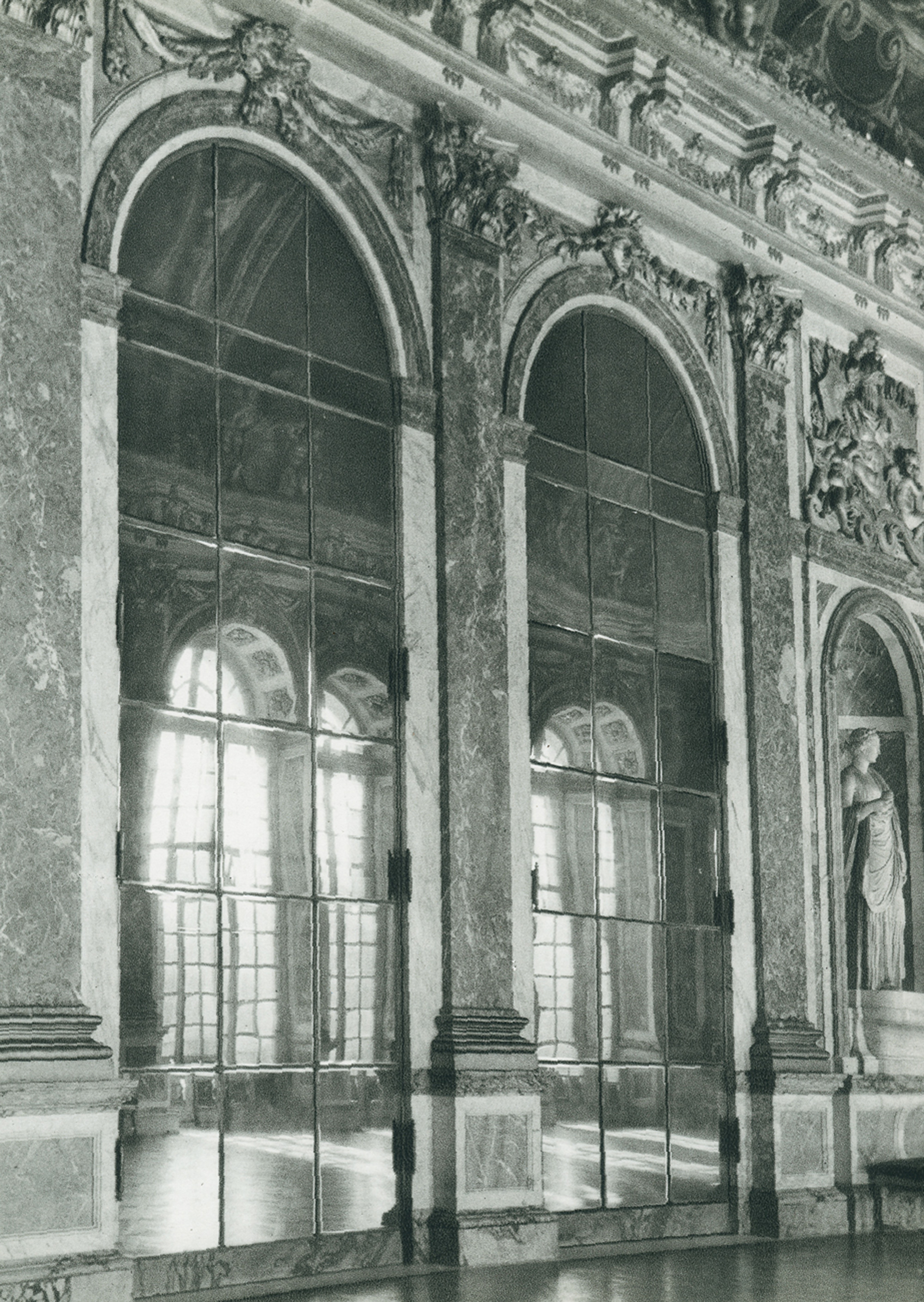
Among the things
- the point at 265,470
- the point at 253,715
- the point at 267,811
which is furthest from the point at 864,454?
the point at 267,811

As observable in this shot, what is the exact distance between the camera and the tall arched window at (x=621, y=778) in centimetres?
1184

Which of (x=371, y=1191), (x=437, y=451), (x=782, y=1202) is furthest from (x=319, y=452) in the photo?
(x=782, y=1202)

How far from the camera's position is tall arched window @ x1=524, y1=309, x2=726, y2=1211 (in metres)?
11.8

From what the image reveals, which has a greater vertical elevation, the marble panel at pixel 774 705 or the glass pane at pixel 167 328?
the glass pane at pixel 167 328

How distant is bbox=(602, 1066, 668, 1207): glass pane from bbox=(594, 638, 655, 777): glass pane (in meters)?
1.87

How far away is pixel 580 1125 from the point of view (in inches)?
459

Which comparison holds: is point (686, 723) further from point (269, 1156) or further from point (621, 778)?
point (269, 1156)

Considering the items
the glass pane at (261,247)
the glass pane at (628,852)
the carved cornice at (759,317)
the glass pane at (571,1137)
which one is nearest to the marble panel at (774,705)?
the carved cornice at (759,317)

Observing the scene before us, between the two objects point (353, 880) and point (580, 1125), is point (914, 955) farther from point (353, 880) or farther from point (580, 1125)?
point (353, 880)

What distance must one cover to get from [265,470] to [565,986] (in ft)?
11.7

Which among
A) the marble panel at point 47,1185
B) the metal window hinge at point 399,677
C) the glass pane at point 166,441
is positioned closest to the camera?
the marble panel at point 47,1185

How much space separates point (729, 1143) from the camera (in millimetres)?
12859

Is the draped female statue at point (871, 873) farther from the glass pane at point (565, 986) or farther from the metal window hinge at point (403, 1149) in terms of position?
the metal window hinge at point (403, 1149)

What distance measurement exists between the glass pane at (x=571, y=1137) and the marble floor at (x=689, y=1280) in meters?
0.42
